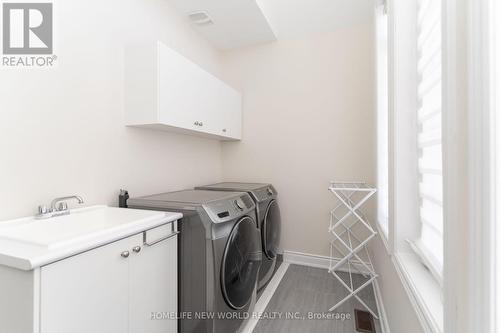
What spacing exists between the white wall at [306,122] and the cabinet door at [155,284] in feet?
5.51

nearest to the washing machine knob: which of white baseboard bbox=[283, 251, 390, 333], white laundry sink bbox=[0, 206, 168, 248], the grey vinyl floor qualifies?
white laundry sink bbox=[0, 206, 168, 248]

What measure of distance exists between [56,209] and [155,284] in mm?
686

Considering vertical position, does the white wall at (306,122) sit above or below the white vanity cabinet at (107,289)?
above

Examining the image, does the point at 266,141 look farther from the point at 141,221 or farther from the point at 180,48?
the point at 141,221

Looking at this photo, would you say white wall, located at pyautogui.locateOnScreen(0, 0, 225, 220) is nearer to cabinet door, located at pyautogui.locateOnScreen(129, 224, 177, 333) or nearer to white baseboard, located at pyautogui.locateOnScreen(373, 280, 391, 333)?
cabinet door, located at pyautogui.locateOnScreen(129, 224, 177, 333)

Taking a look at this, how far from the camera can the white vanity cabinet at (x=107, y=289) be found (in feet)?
2.40

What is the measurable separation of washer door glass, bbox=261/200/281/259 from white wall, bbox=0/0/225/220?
964 millimetres

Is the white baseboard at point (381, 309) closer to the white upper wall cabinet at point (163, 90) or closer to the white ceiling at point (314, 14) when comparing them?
the white upper wall cabinet at point (163, 90)

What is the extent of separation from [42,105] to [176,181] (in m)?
1.13

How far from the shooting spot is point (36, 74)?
1213 mm

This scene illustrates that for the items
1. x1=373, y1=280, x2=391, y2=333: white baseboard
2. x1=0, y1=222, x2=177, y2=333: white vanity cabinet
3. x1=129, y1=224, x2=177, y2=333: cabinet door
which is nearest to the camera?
x1=0, y1=222, x2=177, y2=333: white vanity cabinet

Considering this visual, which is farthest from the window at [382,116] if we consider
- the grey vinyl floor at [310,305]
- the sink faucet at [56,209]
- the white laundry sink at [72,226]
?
the sink faucet at [56,209]

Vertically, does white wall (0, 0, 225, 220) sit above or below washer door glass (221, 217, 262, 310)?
above

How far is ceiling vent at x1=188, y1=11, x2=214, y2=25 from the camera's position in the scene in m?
2.21
